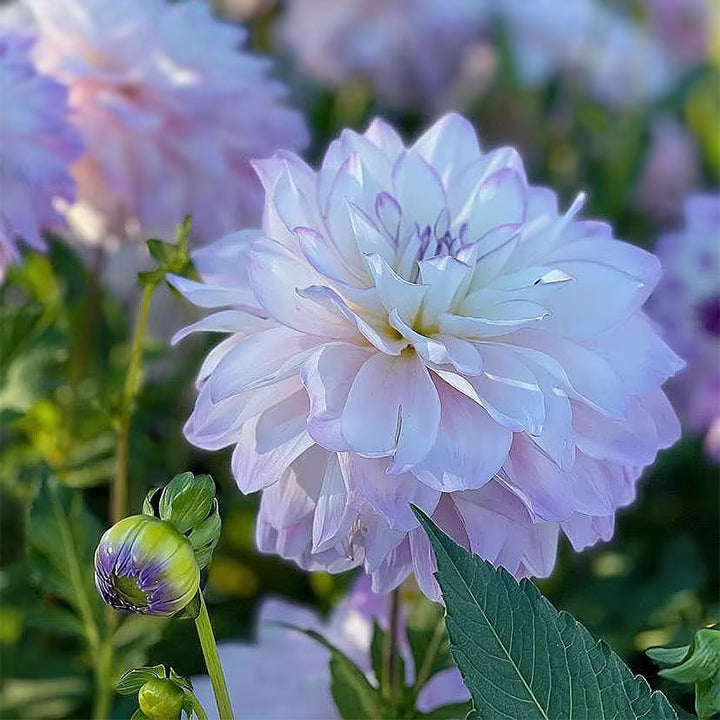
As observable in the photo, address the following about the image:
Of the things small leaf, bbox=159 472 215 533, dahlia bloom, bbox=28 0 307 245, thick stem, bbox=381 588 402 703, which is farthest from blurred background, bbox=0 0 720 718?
small leaf, bbox=159 472 215 533

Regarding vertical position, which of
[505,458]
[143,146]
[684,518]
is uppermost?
Result: [505,458]

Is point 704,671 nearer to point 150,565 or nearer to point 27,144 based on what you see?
point 150,565

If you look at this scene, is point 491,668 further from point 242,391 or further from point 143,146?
point 143,146

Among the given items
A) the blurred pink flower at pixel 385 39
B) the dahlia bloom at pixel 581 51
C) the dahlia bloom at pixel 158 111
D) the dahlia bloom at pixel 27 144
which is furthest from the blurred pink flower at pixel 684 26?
the dahlia bloom at pixel 27 144

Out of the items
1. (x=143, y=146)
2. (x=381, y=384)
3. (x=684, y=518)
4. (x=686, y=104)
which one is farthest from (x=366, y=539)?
(x=686, y=104)

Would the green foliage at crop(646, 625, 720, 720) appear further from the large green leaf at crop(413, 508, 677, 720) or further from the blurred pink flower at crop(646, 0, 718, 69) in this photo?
the blurred pink flower at crop(646, 0, 718, 69)
